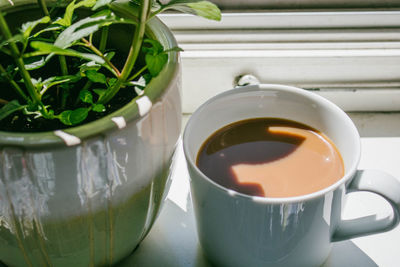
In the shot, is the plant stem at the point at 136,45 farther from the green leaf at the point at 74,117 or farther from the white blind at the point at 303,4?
the white blind at the point at 303,4

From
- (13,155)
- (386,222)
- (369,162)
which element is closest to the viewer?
(13,155)

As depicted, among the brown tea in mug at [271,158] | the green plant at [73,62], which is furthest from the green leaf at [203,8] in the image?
the brown tea in mug at [271,158]

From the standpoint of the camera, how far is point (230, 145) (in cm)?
39

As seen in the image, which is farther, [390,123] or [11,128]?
[390,123]

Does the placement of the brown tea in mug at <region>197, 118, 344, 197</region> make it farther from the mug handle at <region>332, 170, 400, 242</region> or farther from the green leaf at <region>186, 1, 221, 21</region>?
the green leaf at <region>186, 1, 221, 21</region>

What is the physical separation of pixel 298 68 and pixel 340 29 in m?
0.07

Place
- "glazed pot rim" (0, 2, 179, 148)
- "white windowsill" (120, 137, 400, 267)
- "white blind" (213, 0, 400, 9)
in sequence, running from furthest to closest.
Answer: "white blind" (213, 0, 400, 9) < "white windowsill" (120, 137, 400, 267) < "glazed pot rim" (0, 2, 179, 148)

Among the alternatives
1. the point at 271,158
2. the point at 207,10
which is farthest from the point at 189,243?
the point at 207,10

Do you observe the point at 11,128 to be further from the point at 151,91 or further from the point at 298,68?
the point at 298,68

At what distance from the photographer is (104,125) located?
0.27 m

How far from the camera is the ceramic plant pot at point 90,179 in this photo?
0.26m

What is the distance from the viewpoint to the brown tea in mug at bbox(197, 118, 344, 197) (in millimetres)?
346

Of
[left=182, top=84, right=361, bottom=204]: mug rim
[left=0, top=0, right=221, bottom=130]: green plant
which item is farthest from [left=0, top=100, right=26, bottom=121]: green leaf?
[left=182, top=84, right=361, bottom=204]: mug rim

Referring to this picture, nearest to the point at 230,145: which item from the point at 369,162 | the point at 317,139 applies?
the point at 317,139
